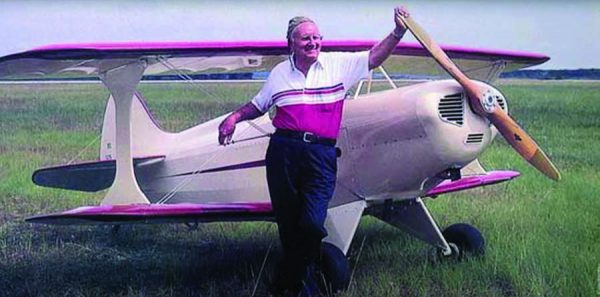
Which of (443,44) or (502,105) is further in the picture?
(443,44)

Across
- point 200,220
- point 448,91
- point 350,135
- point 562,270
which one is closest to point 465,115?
point 448,91

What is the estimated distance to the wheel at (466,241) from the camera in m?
5.30

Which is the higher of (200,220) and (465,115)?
(465,115)

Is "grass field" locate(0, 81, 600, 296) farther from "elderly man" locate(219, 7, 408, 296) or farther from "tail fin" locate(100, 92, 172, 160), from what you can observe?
"elderly man" locate(219, 7, 408, 296)

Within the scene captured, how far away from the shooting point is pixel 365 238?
607 cm

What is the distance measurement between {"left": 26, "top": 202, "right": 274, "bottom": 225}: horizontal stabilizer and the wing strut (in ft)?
0.50

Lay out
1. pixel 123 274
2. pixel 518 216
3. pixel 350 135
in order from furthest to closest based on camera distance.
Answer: pixel 518 216 < pixel 123 274 < pixel 350 135

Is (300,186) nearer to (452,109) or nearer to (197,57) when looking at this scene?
(452,109)

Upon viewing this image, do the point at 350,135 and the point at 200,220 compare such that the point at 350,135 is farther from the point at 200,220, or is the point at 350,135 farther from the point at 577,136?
the point at 577,136

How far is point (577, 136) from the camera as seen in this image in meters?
9.26

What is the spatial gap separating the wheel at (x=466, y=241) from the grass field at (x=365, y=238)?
0.25ft

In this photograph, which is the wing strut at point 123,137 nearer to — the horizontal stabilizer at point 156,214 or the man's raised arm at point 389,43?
the horizontal stabilizer at point 156,214

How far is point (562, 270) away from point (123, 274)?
8.13 feet

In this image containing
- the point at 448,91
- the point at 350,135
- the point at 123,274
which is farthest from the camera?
the point at 123,274
